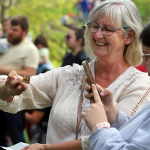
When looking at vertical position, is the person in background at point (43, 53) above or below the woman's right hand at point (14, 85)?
below

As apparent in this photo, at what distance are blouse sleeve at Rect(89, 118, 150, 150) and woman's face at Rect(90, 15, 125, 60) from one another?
3.40ft

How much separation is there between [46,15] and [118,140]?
9.98m

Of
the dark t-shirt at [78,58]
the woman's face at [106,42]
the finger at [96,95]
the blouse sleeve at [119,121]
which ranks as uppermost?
the woman's face at [106,42]

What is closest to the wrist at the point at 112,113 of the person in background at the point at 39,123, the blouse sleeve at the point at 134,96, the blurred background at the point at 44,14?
the blouse sleeve at the point at 134,96

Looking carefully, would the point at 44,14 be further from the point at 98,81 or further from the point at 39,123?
the point at 98,81

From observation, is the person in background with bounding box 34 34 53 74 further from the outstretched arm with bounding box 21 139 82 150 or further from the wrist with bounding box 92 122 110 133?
the wrist with bounding box 92 122 110 133

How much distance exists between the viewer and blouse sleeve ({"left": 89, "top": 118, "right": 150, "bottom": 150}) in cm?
123

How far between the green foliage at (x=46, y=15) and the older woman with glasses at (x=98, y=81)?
842 cm

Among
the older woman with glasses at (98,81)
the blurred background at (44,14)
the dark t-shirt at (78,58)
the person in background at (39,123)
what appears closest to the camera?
the older woman with glasses at (98,81)

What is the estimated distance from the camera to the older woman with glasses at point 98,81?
2.06 meters

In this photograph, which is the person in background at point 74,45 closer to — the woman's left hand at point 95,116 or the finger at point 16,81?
the finger at point 16,81

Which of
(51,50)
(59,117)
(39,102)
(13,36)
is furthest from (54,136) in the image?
(51,50)

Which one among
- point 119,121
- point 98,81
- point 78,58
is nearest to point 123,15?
point 98,81

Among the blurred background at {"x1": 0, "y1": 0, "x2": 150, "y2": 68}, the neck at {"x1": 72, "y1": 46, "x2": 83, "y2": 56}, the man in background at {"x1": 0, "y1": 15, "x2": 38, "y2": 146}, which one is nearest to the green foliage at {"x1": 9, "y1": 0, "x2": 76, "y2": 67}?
the blurred background at {"x1": 0, "y1": 0, "x2": 150, "y2": 68}
